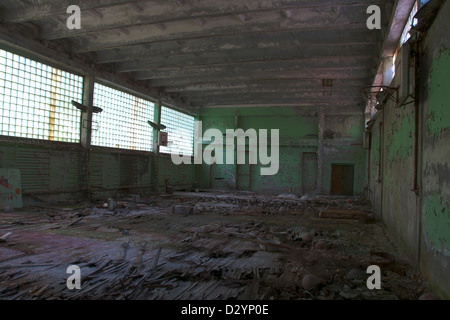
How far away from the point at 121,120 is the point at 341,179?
507 inches

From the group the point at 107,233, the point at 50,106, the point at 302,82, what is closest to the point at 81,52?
the point at 50,106

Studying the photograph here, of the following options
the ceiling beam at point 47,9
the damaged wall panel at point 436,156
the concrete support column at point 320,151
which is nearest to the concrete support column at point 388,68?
the damaged wall panel at point 436,156

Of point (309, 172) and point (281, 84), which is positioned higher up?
point (281, 84)

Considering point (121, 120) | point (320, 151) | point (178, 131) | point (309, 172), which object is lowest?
point (309, 172)

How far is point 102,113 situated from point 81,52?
2522mm

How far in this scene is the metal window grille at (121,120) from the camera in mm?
12597

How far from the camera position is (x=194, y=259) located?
4707 mm

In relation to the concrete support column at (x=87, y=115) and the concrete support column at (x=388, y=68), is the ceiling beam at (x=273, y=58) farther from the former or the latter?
the concrete support column at (x=87, y=115)

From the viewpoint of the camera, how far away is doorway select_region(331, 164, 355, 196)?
60.7 ft

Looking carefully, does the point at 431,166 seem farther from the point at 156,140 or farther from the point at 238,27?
the point at 156,140

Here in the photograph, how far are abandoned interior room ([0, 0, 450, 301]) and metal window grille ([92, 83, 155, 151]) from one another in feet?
0.27

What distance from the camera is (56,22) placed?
959cm

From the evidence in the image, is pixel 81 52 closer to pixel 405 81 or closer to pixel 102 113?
pixel 102 113

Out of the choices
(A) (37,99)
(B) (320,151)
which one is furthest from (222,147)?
(A) (37,99)
